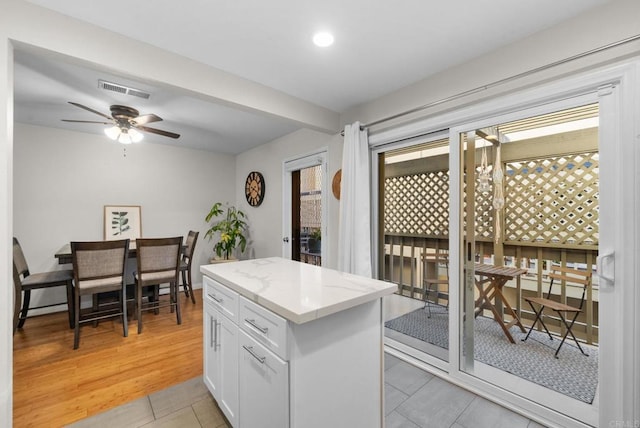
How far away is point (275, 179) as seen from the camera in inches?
155

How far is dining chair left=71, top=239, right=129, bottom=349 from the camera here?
2537mm

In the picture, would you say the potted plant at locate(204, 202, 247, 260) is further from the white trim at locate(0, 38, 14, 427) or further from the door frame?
the white trim at locate(0, 38, 14, 427)

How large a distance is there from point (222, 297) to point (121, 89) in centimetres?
210

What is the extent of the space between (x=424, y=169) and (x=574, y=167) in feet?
4.58

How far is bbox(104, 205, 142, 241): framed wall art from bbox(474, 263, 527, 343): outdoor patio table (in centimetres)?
446

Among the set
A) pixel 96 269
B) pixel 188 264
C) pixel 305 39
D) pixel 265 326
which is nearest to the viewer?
pixel 265 326

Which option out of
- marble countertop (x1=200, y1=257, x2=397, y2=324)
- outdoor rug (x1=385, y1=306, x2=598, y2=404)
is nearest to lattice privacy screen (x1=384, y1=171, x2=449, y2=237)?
outdoor rug (x1=385, y1=306, x2=598, y2=404)

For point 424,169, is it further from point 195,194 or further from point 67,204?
point 67,204

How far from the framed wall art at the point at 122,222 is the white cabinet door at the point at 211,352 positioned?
2.87 meters

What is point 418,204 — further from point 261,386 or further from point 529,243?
point 261,386

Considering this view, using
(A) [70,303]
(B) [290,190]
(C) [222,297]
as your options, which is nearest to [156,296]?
(A) [70,303]

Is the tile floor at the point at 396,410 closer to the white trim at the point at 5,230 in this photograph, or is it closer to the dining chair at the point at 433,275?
the white trim at the point at 5,230

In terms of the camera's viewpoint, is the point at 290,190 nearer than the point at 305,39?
No

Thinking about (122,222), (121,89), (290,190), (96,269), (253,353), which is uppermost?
(121,89)
